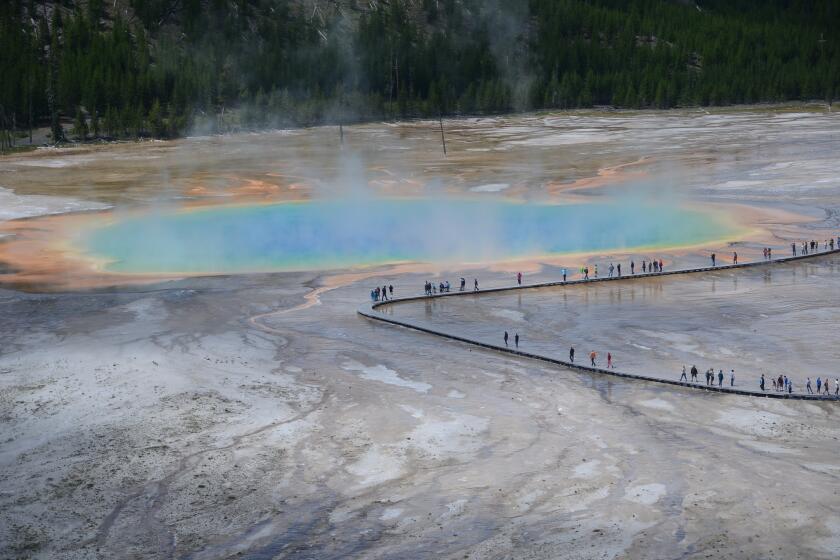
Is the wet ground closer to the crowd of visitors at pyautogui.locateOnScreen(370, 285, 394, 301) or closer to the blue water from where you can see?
the crowd of visitors at pyautogui.locateOnScreen(370, 285, 394, 301)

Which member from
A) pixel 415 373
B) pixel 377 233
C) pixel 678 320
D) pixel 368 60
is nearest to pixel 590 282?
pixel 678 320

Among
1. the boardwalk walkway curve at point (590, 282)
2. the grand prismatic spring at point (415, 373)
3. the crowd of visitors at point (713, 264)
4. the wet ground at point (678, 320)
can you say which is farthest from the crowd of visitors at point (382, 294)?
the grand prismatic spring at point (415, 373)

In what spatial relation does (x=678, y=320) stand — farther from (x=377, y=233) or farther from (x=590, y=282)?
(x=377, y=233)

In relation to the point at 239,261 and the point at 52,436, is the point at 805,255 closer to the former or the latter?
the point at 239,261

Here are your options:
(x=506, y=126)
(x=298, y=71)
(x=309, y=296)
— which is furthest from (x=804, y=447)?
(x=298, y=71)


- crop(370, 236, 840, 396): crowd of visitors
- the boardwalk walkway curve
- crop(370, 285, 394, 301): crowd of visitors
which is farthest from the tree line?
the boardwalk walkway curve

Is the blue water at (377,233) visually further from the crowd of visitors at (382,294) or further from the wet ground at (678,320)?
the wet ground at (678,320)
